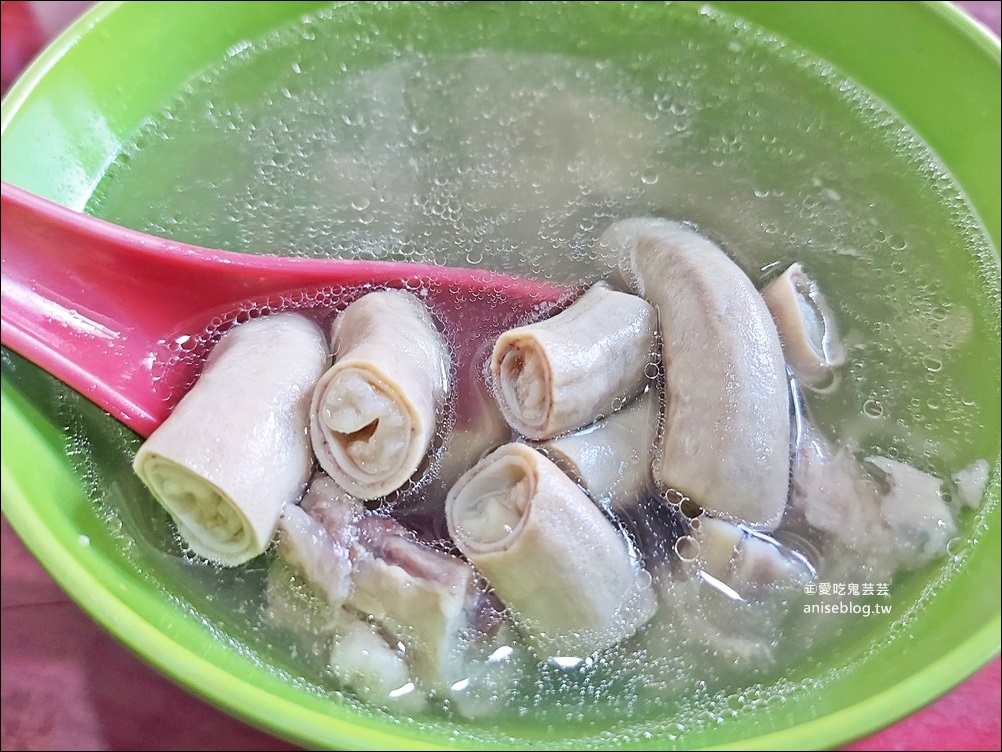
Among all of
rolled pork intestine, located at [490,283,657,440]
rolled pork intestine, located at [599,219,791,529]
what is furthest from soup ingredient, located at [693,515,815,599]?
rolled pork intestine, located at [490,283,657,440]

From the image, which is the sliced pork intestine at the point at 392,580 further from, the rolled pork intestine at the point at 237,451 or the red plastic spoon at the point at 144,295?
the red plastic spoon at the point at 144,295

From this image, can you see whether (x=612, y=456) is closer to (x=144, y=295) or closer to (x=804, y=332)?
(x=804, y=332)

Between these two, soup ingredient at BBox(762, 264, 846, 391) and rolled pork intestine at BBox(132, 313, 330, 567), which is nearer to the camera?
rolled pork intestine at BBox(132, 313, 330, 567)

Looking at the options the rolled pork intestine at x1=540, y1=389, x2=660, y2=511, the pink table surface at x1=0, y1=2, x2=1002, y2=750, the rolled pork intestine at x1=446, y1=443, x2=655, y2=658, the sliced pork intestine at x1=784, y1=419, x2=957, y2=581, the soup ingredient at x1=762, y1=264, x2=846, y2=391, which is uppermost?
the soup ingredient at x1=762, y1=264, x2=846, y2=391

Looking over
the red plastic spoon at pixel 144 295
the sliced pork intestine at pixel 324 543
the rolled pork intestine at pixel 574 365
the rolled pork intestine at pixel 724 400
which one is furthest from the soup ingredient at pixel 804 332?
the sliced pork intestine at pixel 324 543

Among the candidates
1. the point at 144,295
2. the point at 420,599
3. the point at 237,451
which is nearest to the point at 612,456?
the point at 420,599

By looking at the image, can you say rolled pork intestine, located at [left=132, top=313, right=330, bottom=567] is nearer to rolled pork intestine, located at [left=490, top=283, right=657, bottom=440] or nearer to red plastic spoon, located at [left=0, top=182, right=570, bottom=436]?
red plastic spoon, located at [left=0, top=182, right=570, bottom=436]

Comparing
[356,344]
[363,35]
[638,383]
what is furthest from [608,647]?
[363,35]
